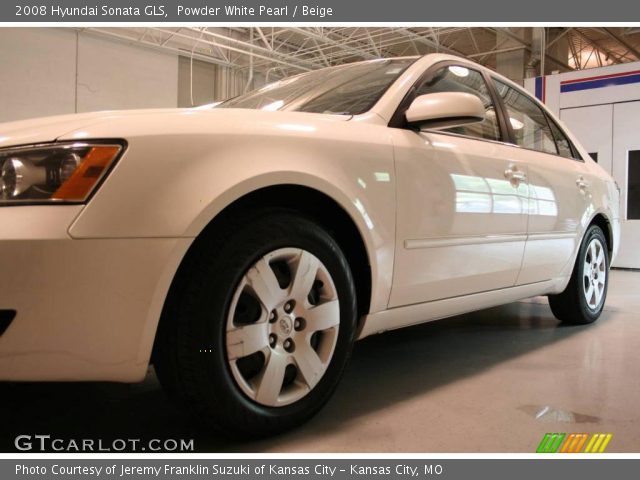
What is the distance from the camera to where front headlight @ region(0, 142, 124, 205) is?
121 cm

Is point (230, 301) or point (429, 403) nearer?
point (230, 301)

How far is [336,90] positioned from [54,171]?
1.21 m

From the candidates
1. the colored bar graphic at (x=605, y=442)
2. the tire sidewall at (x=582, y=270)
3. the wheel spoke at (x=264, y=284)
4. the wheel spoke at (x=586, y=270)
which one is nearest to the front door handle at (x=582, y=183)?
the tire sidewall at (x=582, y=270)

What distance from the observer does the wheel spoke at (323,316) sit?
1.52 meters

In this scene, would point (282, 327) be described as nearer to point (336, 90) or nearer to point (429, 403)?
point (429, 403)

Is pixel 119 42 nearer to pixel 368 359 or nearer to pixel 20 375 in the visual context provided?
pixel 368 359

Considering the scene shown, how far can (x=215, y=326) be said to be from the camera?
131cm

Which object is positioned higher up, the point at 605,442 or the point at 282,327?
the point at 282,327

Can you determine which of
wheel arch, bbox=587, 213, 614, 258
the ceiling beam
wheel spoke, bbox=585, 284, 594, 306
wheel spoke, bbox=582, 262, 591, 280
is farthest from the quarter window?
the ceiling beam

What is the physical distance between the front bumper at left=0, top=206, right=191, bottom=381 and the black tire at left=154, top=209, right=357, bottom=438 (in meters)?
0.06

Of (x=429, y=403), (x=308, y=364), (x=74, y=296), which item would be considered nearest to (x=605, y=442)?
(x=429, y=403)

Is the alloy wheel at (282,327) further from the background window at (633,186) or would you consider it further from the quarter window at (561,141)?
the background window at (633,186)

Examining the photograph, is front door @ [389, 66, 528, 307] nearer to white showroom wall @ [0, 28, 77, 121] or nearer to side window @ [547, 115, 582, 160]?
side window @ [547, 115, 582, 160]

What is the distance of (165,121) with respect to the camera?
134 cm
